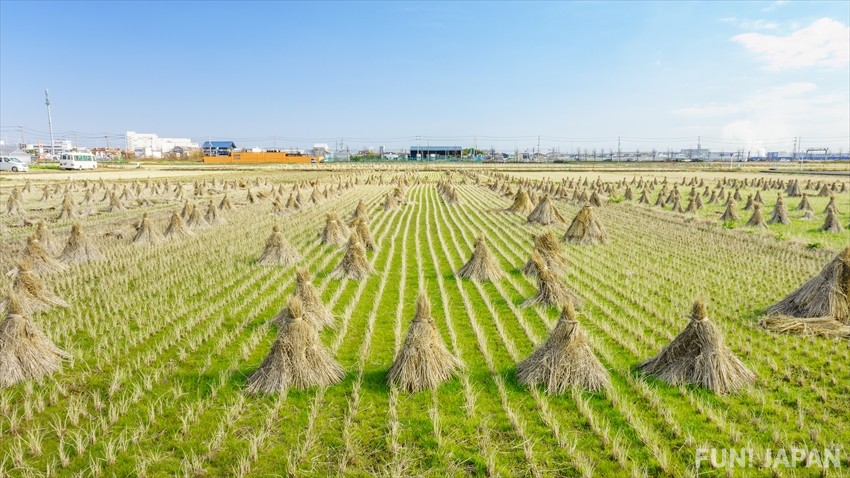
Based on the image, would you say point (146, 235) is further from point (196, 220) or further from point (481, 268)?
point (481, 268)

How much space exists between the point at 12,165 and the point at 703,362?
231 feet

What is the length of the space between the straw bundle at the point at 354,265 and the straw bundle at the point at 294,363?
4907mm

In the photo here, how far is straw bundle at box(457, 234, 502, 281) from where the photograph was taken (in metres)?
11.1

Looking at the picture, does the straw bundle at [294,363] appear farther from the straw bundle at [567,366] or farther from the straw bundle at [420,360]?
the straw bundle at [567,366]

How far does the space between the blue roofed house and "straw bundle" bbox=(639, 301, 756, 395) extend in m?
120

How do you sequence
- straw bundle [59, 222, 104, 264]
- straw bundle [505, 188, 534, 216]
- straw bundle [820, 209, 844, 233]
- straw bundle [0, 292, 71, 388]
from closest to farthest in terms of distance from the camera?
straw bundle [0, 292, 71, 388] → straw bundle [59, 222, 104, 264] → straw bundle [820, 209, 844, 233] → straw bundle [505, 188, 534, 216]

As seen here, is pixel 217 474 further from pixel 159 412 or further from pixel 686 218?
pixel 686 218

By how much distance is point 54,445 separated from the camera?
4844mm

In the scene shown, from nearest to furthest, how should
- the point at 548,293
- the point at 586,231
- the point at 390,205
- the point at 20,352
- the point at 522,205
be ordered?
the point at 20,352, the point at 548,293, the point at 586,231, the point at 522,205, the point at 390,205

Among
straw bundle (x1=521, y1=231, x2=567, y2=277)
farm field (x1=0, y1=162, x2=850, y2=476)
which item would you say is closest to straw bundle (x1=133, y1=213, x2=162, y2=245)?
farm field (x1=0, y1=162, x2=850, y2=476)

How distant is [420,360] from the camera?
6.00 meters

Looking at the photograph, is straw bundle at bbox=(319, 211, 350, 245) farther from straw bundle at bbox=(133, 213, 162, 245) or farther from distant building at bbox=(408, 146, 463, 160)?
distant building at bbox=(408, 146, 463, 160)

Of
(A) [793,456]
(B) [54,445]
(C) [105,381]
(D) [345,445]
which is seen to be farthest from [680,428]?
(C) [105,381]

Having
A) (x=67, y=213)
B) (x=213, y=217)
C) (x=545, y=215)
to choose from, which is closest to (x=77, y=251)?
(x=213, y=217)
